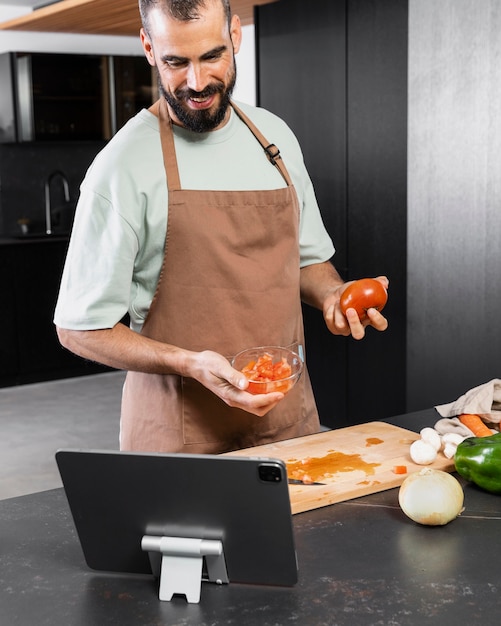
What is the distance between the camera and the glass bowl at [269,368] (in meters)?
1.79

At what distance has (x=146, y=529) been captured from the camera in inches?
53.7

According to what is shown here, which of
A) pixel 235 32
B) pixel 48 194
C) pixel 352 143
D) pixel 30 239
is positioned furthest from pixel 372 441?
pixel 48 194

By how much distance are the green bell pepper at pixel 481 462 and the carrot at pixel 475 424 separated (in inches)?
9.7

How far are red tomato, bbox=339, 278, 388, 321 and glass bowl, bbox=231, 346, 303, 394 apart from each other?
7.4 inches

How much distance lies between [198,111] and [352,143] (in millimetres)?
2683

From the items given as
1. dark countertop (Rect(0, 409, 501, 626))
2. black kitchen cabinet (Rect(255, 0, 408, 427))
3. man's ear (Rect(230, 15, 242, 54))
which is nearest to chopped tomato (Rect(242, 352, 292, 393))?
dark countertop (Rect(0, 409, 501, 626))

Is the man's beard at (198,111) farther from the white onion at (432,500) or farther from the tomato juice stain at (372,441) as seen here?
the white onion at (432,500)

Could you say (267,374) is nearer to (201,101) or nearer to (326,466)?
(326,466)

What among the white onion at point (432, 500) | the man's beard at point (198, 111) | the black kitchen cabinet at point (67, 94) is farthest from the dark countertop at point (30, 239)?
the white onion at point (432, 500)

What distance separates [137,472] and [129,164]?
93 centimetres

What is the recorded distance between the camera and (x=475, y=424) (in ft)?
6.77

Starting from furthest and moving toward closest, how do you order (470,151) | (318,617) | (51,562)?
(470,151)
(51,562)
(318,617)

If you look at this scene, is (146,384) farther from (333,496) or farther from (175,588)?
(175,588)

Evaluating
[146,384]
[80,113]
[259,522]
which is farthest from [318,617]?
[80,113]
